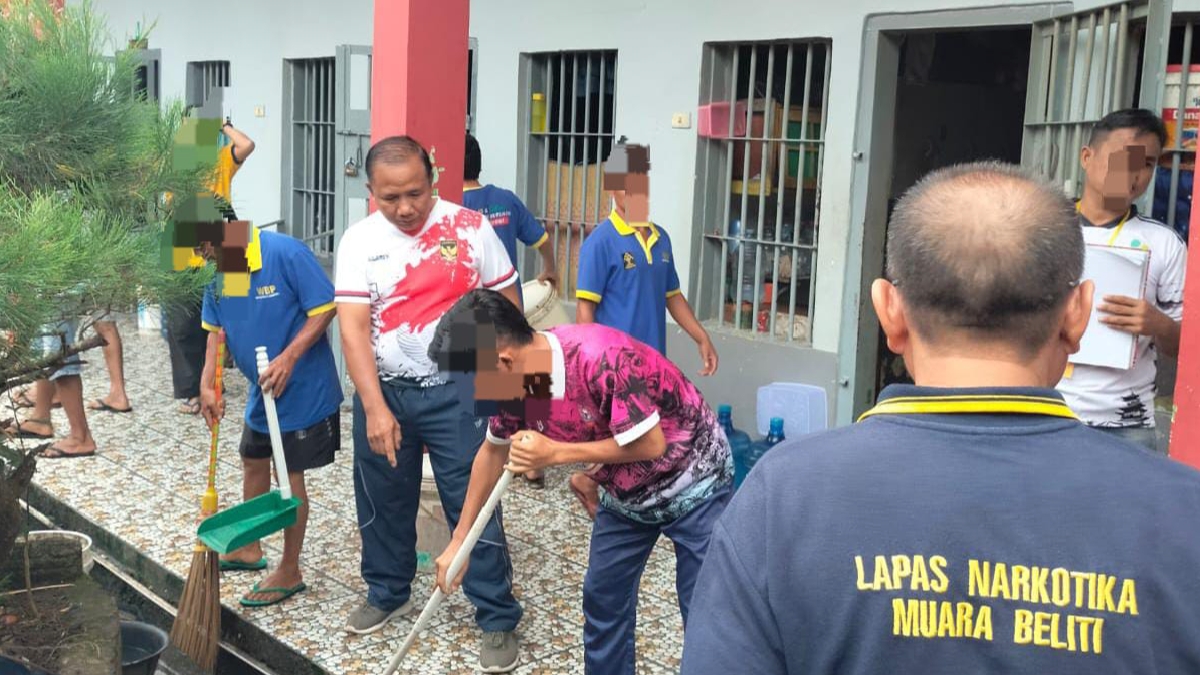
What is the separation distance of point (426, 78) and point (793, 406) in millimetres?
2713

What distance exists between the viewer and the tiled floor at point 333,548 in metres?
4.27

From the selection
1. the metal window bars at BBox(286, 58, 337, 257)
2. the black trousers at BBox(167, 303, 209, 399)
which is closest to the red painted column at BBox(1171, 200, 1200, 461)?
the black trousers at BBox(167, 303, 209, 399)

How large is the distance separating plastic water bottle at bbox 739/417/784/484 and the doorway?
655 millimetres

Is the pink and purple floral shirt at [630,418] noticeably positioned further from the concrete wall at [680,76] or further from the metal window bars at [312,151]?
the metal window bars at [312,151]

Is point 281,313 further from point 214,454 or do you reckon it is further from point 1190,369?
point 1190,369

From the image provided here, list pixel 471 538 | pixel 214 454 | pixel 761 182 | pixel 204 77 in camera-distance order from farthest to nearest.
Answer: pixel 204 77, pixel 761 182, pixel 214 454, pixel 471 538

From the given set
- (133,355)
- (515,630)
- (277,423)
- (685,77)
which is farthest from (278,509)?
(133,355)

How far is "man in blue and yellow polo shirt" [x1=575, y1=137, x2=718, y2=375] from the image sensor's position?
17.4ft

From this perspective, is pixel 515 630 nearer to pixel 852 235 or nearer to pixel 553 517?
pixel 553 517

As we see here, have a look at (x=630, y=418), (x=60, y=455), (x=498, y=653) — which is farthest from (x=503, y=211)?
(x=630, y=418)

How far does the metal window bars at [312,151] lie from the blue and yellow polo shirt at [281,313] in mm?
5648

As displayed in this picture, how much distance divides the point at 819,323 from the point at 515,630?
114 inches

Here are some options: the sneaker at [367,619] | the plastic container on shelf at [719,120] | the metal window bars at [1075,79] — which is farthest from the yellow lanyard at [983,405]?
the plastic container on shelf at [719,120]

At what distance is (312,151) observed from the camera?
1053cm
